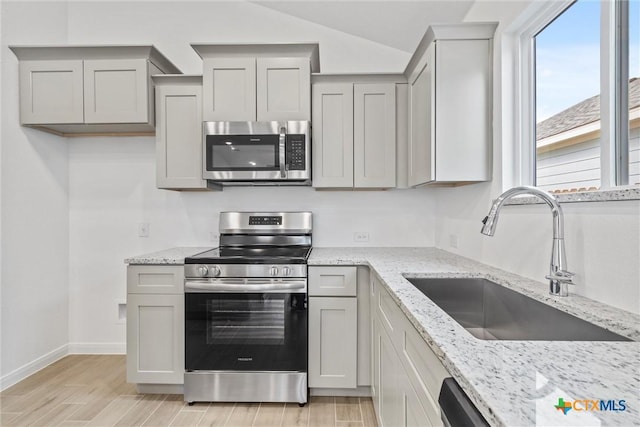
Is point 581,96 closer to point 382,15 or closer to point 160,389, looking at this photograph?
point 382,15

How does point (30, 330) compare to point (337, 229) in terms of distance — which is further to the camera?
point (337, 229)

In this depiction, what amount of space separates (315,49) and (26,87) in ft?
6.82

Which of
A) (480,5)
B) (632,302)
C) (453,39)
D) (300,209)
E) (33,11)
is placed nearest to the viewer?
(632,302)

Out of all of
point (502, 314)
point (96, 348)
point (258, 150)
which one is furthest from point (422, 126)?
point (96, 348)

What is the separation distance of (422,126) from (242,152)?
1.21 m

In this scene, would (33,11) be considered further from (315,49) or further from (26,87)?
(315,49)

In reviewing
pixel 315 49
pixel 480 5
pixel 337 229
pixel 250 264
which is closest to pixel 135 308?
pixel 250 264

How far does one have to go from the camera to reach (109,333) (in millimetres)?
2959

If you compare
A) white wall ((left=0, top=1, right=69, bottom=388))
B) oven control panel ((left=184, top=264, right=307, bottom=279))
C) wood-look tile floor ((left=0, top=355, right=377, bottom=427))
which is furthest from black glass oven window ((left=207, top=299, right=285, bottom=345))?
white wall ((left=0, top=1, right=69, bottom=388))

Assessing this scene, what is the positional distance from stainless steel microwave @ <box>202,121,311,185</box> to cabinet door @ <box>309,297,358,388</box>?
0.90 meters

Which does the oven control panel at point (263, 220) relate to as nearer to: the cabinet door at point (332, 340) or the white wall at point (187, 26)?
the cabinet door at point (332, 340)

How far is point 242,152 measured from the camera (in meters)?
2.41

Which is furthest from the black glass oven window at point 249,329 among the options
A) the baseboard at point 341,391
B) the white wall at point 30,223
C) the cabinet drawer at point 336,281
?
the white wall at point 30,223

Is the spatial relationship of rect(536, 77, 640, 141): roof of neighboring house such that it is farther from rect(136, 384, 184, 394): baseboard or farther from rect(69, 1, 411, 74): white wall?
rect(136, 384, 184, 394): baseboard
